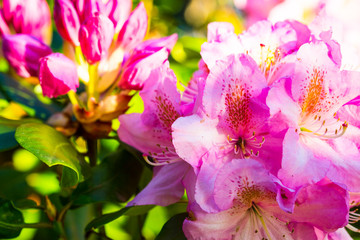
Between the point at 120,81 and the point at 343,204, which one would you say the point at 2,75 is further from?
the point at 343,204

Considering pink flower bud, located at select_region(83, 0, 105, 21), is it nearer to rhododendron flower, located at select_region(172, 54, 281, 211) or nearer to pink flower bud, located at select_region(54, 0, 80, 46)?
pink flower bud, located at select_region(54, 0, 80, 46)

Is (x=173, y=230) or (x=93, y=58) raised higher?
(x=93, y=58)

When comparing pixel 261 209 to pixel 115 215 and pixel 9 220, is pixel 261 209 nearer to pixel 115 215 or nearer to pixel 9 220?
pixel 115 215

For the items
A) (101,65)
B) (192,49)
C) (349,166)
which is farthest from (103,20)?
(192,49)

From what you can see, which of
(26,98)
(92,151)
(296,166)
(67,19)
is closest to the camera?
(296,166)

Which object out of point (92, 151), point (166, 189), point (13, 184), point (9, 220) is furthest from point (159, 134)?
point (13, 184)

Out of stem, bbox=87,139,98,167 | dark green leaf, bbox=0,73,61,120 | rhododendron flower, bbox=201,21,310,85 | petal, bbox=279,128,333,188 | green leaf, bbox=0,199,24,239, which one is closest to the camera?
petal, bbox=279,128,333,188

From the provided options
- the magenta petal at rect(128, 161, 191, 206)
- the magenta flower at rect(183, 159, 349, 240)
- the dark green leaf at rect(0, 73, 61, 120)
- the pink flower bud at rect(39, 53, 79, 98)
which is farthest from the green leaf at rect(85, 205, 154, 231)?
the dark green leaf at rect(0, 73, 61, 120)
